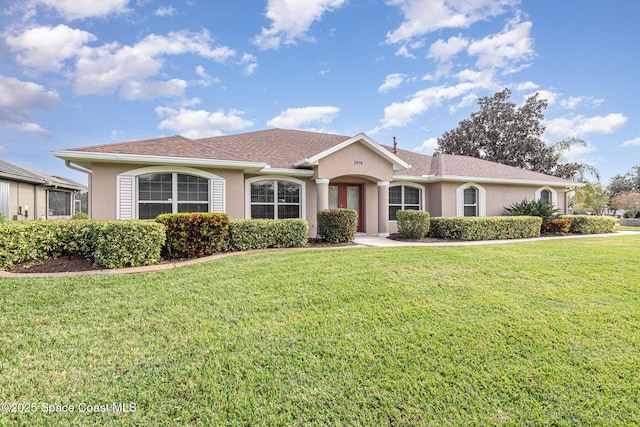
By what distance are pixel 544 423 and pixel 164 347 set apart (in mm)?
3770

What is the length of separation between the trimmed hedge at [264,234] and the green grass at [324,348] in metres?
2.86

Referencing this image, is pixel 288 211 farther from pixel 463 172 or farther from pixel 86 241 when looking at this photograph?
pixel 463 172

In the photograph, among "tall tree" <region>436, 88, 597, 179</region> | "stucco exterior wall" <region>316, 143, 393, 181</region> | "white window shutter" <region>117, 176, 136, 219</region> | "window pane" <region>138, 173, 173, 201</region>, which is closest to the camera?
"white window shutter" <region>117, 176, 136, 219</region>

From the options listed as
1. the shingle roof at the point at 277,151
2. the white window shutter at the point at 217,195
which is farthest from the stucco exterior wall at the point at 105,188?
the white window shutter at the point at 217,195

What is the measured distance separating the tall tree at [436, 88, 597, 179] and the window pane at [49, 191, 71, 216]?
36.7 metres

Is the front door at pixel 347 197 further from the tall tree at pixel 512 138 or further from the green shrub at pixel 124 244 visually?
the tall tree at pixel 512 138

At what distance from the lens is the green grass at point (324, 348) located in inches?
99.5

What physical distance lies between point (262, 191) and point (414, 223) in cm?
643

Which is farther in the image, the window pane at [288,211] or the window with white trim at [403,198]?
the window with white trim at [403,198]

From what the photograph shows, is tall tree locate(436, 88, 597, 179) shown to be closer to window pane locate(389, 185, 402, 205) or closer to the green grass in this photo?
window pane locate(389, 185, 402, 205)

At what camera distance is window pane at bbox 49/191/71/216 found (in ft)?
65.9

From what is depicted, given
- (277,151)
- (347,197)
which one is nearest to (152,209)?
(277,151)

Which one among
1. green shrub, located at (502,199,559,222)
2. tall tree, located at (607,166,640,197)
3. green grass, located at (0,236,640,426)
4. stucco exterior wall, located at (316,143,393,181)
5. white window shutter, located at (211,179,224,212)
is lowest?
green grass, located at (0,236,640,426)

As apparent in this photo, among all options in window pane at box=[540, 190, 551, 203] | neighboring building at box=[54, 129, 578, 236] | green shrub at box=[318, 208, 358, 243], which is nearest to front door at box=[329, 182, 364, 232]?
neighboring building at box=[54, 129, 578, 236]
